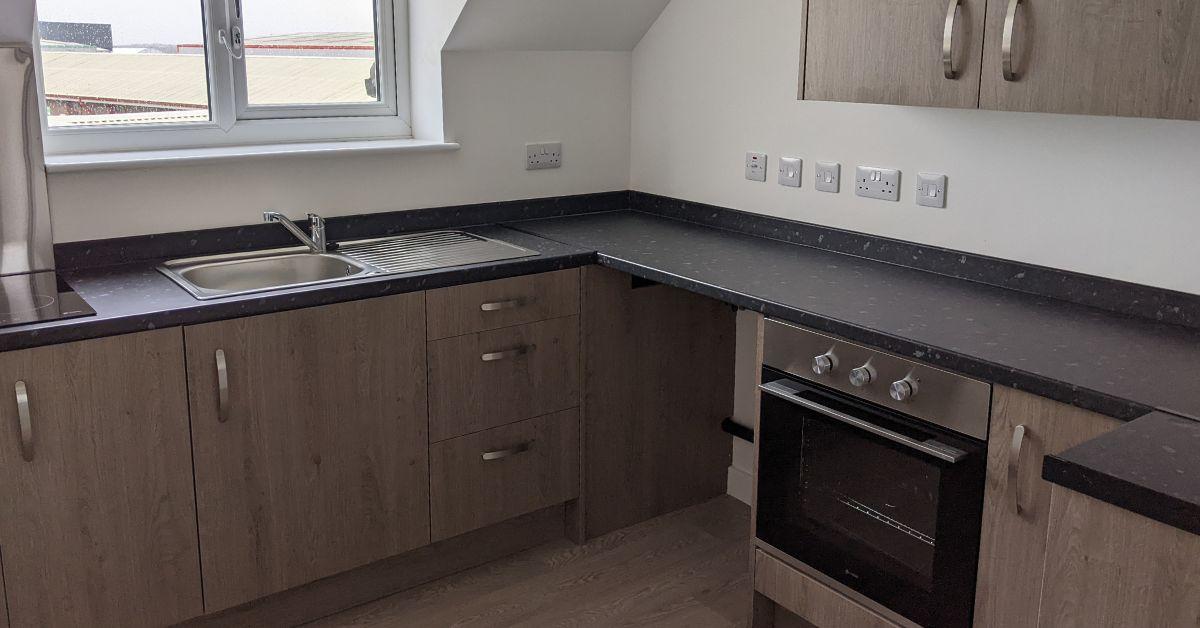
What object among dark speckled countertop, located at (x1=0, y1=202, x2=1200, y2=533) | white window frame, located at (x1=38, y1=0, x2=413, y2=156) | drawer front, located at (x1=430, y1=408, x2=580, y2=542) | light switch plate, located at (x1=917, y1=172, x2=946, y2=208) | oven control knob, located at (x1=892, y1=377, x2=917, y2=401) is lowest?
drawer front, located at (x1=430, y1=408, x2=580, y2=542)

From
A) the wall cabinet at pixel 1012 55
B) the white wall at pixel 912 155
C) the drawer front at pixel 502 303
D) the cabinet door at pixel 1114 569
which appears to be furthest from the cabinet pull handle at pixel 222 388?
the cabinet door at pixel 1114 569

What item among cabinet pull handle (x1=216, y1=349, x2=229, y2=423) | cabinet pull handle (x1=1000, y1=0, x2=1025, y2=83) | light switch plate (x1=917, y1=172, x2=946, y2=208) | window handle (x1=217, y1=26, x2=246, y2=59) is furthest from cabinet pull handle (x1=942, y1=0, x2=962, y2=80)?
window handle (x1=217, y1=26, x2=246, y2=59)

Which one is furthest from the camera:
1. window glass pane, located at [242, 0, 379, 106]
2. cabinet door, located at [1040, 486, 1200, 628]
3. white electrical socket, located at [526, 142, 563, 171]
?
white electrical socket, located at [526, 142, 563, 171]

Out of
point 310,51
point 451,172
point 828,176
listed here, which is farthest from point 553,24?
point 828,176

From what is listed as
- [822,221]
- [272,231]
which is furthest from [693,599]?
[272,231]

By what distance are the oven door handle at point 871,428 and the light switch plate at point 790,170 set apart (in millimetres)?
830

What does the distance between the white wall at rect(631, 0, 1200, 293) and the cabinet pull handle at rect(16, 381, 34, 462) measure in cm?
198

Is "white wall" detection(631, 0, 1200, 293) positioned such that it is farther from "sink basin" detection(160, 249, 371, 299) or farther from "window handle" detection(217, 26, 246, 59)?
"window handle" detection(217, 26, 246, 59)

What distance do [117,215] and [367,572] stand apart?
1118mm

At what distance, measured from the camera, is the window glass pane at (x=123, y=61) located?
8.68 feet

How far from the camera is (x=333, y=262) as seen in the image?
283 centimetres

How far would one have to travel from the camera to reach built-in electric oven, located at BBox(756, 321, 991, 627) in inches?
77.5

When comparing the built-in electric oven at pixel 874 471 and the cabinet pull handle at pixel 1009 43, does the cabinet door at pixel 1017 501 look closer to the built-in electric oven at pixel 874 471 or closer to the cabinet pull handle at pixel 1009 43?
the built-in electric oven at pixel 874 471

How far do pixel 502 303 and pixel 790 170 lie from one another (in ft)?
3.03
